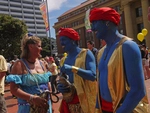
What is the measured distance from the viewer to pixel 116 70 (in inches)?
58.3

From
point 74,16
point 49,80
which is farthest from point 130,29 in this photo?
point 49,80

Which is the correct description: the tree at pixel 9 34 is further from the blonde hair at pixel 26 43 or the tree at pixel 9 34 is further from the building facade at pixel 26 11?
the building facade at pixel 26 11

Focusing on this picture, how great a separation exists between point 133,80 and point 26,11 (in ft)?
354

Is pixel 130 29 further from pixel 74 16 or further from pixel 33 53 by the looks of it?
pixel 33 53

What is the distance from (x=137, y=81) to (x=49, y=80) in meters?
1.48

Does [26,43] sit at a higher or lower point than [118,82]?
higher

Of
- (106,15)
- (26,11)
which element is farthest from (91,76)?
(26,11)

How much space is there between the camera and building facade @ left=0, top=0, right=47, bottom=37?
95688 mm

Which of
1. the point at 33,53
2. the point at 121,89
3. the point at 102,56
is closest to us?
the point at 121,89

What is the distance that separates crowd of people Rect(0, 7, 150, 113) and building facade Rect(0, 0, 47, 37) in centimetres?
9746

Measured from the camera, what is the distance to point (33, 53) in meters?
2.50

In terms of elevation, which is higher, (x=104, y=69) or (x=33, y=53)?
(x=33, y=53)

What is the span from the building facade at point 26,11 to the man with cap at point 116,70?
98.4m

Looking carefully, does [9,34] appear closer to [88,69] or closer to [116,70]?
[88,69]
